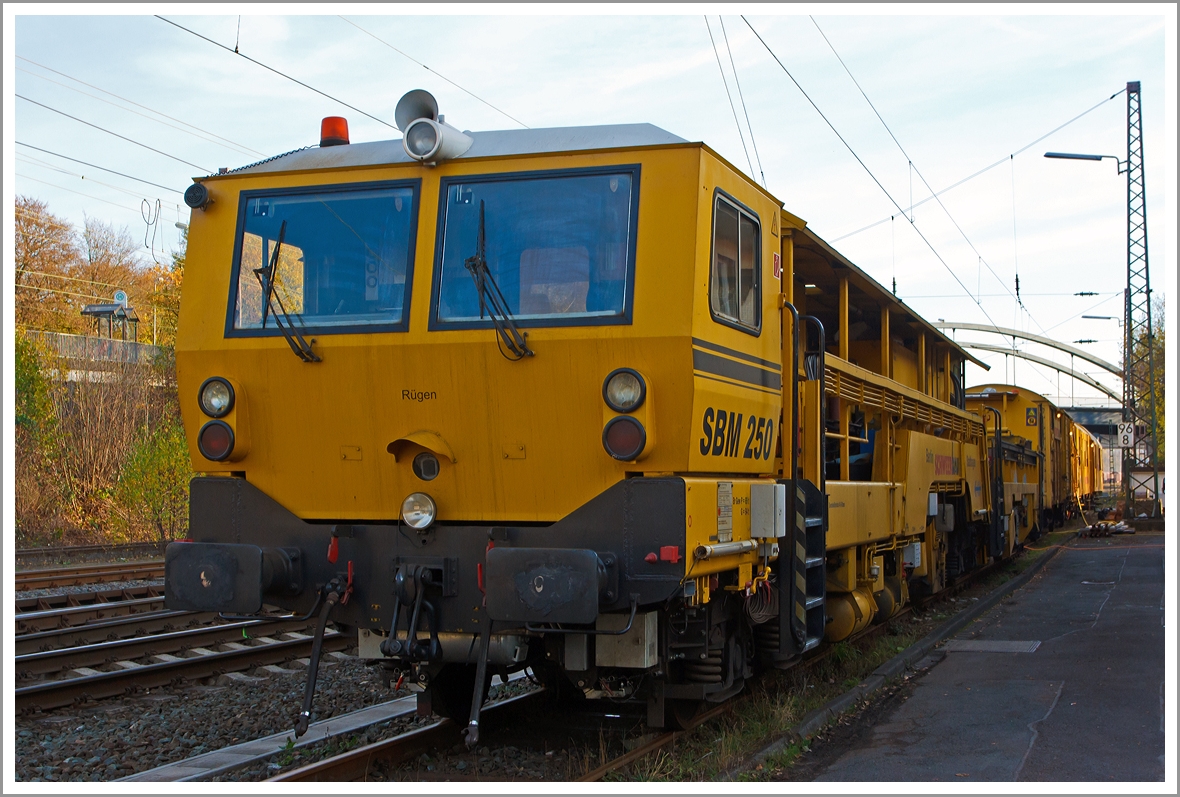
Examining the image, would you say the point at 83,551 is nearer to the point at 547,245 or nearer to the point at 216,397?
the point at 216,397

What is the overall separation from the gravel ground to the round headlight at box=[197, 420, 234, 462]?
1.57 m

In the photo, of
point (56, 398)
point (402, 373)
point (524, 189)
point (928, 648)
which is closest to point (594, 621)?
point (402, 373)

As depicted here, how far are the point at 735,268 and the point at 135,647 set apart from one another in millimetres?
6556

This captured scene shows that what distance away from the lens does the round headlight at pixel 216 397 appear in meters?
5.99

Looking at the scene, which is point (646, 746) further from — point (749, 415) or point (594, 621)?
point (749, 415)

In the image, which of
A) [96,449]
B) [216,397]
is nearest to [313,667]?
[216,397]

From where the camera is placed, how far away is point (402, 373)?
5781 mm

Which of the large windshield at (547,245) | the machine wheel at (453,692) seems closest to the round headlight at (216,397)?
the large windshield at (547,245)

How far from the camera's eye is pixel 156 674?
875 cm

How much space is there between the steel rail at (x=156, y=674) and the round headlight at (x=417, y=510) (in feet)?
6.27

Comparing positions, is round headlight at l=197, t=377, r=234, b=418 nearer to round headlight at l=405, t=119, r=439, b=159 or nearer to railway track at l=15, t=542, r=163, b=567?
round headlight at l=405, t=119, r=439, b=159

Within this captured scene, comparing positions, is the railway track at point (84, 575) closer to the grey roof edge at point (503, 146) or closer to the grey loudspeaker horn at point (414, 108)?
the grey roof edge at point (503, 146)

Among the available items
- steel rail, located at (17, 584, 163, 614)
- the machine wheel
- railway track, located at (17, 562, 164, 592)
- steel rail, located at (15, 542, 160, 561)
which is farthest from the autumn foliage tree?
the machine wheel

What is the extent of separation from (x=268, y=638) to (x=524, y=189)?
22.5ft
